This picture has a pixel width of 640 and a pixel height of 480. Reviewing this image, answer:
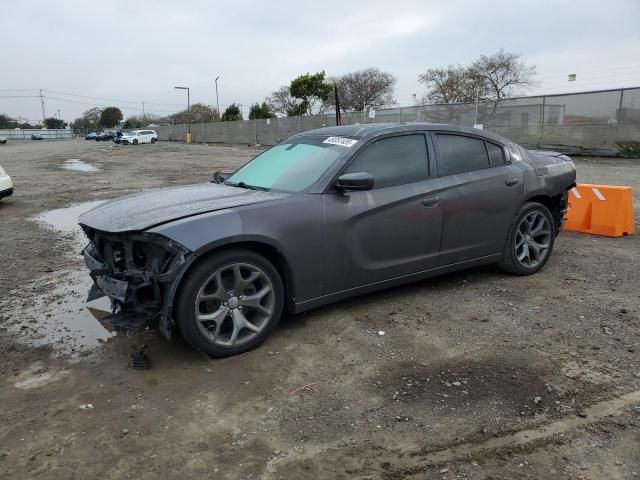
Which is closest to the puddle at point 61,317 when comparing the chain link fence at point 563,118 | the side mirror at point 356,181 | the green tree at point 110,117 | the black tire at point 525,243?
the side mirror at point 356,181

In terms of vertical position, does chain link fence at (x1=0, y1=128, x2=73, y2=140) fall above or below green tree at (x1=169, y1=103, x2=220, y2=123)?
below

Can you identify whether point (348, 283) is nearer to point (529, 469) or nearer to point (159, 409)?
point (159, 409)

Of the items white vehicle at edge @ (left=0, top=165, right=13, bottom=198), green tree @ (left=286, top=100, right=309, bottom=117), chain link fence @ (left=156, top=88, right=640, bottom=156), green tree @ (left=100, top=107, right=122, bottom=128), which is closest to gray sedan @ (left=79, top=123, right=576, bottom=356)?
white vehicle at edge @ (left=0, top=165, right=13, bottom=198)

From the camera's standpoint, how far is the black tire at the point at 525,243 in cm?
526

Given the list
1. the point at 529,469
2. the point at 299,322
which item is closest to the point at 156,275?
the point at 299,322

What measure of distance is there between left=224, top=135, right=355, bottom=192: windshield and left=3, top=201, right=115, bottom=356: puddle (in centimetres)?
167

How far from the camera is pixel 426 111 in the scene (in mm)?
26094

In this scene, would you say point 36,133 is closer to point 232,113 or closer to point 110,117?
point 110,117

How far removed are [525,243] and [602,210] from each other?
2.59 meters

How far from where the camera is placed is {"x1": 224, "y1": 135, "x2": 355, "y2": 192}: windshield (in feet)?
14.0

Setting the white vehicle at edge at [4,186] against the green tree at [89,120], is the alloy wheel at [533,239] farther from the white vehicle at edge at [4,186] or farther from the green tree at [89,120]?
the green tree at [89,120]

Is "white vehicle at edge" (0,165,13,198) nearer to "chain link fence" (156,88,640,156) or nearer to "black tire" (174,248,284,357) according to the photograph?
"black tire" (174,248,284,357)

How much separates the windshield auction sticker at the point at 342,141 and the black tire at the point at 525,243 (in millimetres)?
1944

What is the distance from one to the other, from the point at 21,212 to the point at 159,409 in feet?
27.7
